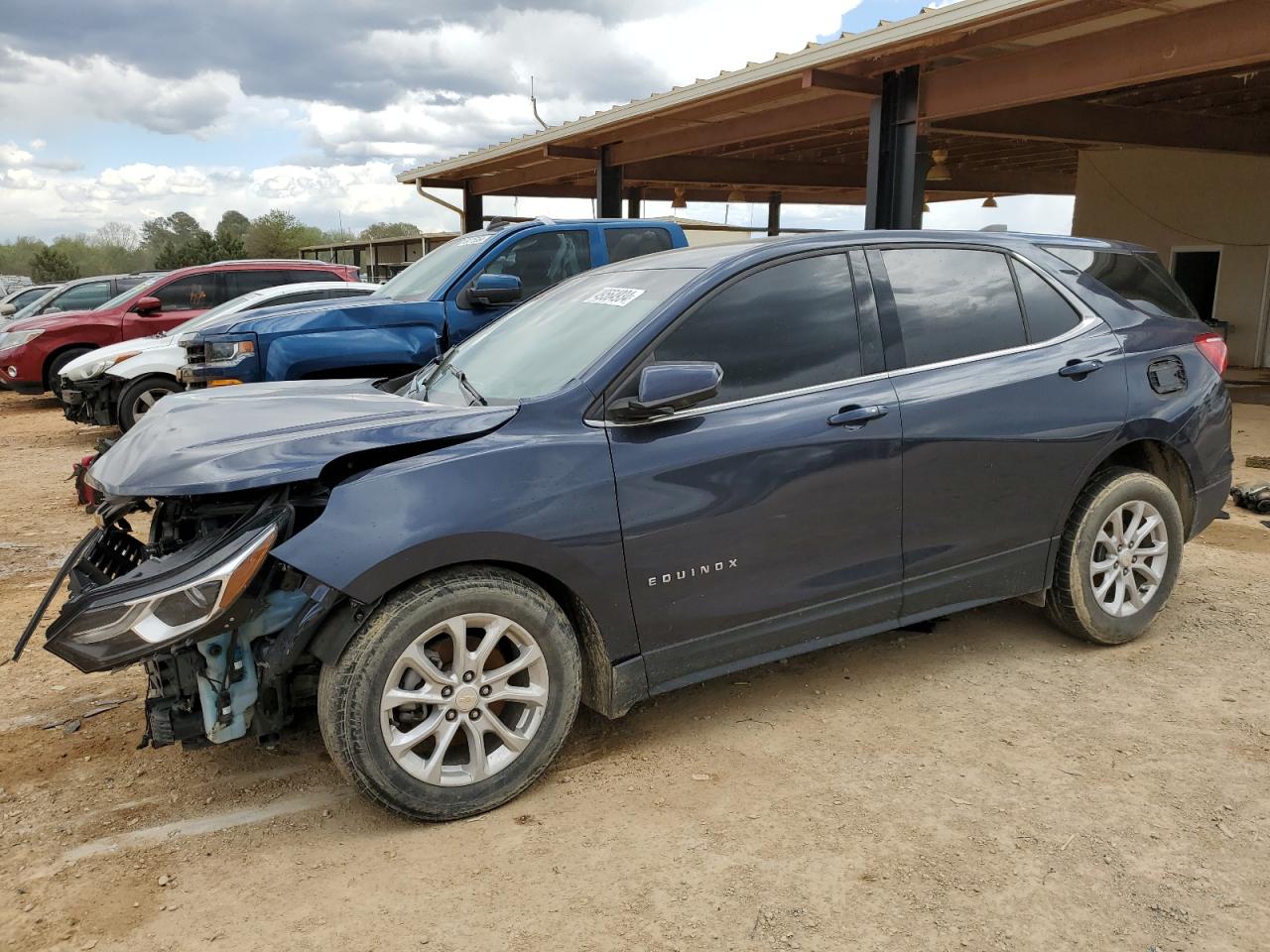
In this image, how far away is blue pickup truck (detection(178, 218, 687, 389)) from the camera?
6852 millimetres

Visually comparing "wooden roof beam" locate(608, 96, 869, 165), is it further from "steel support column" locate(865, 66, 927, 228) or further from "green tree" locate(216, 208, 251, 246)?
"green tree" locate(216, 208, 251, 246)

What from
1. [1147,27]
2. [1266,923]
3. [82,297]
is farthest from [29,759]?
[82,297]

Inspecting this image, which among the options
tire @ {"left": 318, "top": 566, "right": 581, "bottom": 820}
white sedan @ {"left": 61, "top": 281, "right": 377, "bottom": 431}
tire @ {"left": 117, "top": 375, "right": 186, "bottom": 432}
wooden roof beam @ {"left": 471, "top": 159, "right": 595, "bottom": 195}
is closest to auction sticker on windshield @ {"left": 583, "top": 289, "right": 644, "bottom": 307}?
tire @ {"left": 318, "top": 566, "right": 581, "bottom": 820}

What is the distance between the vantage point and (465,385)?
3760mm

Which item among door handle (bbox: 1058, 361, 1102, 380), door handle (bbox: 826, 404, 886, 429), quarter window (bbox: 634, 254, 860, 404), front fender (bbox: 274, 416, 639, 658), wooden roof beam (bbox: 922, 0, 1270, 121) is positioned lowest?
front fender (bbox: 274, 416, 639, 658)

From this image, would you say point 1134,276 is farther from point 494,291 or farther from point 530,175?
point 530,175

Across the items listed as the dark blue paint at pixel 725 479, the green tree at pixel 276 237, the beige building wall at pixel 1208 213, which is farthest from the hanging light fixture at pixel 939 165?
the green tree at pixel 276 237

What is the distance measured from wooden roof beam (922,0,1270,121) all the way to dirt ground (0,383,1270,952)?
5.71 meters

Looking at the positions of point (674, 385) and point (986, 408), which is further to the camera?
point (986, 408)

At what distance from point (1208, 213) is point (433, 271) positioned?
45.6ft

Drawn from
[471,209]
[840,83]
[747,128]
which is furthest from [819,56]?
[471,209]

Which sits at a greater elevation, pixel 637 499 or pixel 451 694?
pixel 637 499

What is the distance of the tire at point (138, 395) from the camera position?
997cm

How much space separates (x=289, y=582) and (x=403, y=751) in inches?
24.2
